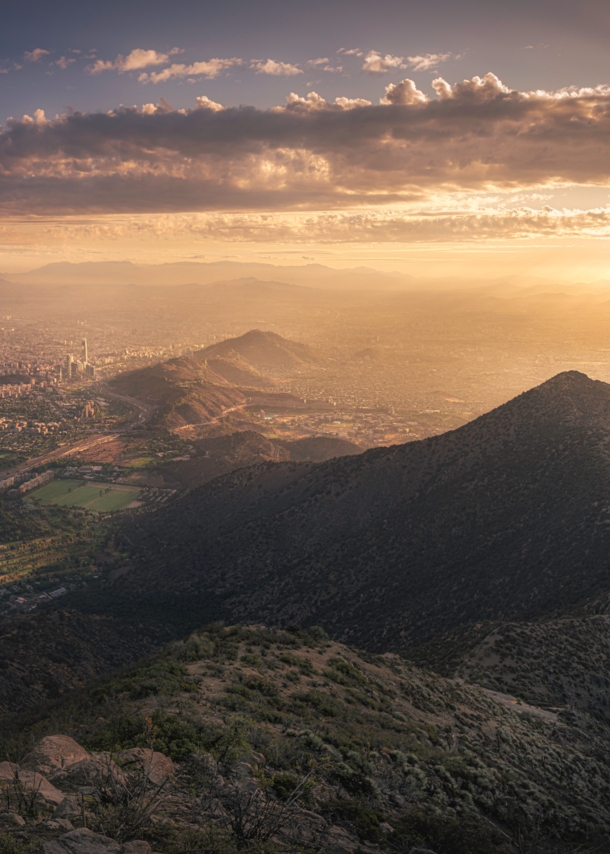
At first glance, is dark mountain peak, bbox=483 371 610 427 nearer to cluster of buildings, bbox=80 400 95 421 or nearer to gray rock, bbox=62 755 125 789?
gray rock, bbox=62 755 125 789

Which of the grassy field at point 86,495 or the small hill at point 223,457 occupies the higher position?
the small hill at point 223,457

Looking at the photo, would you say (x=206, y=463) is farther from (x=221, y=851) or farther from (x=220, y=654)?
(x=221, y=851)

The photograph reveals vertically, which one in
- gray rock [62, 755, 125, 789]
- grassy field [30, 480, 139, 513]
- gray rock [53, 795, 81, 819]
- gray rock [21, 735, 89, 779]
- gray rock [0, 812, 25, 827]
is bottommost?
grassy field [30, 480, 139, 513]

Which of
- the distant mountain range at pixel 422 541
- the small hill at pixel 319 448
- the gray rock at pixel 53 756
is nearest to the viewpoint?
the gray rock at pixel 53 756

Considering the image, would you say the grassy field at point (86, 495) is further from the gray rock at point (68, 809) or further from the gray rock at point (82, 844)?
the gray rock at point (82, 844)

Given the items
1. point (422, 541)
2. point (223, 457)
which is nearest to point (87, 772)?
point (422, 541)

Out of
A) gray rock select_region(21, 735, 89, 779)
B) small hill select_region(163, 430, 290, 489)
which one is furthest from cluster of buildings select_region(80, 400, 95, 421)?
gray rock select_region(21, 735, 89, 779)

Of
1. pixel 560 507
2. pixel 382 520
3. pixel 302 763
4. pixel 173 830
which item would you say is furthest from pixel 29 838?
→ pixel 382 520

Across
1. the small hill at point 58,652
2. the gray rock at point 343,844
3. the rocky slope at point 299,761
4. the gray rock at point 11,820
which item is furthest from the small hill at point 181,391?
the gray rock at point 11,820
